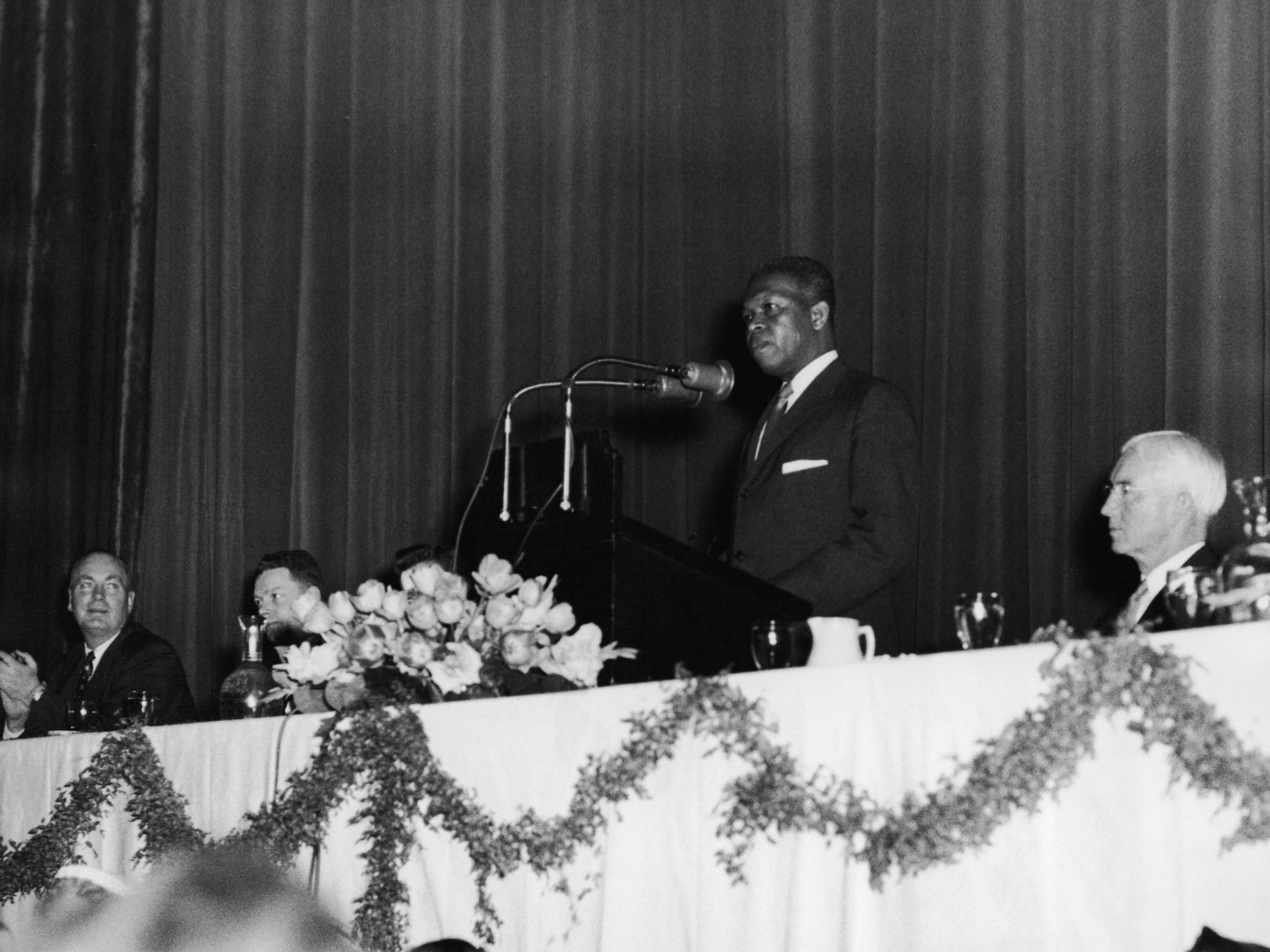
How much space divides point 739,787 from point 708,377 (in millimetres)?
1101

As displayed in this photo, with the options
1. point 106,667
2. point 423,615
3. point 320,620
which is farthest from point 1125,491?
point 106,667

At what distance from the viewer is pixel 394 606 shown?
2719 millimetres

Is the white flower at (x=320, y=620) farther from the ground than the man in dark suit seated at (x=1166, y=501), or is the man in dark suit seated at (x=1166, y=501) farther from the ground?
the man in dark suit seated at (x=1166, y=501)

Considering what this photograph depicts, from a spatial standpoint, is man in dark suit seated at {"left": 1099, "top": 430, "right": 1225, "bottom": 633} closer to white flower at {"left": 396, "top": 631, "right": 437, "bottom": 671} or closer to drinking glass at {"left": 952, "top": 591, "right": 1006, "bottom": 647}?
drinking glass at {"left": 952, "top": 591, "right": 1006, "bottom": 647}

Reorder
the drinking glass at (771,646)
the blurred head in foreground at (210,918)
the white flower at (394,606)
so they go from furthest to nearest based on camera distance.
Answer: the white flower at (394,606)
the drinking glass at (771,646)
the blurred head in foreground at (210,918)

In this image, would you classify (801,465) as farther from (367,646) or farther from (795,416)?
(367,646)

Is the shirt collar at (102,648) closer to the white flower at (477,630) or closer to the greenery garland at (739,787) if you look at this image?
the greenery garland at (739,787)

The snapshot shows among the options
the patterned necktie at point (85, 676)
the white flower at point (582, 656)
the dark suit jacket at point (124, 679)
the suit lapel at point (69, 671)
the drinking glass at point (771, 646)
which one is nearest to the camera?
the drinking glass at point (771, 646)

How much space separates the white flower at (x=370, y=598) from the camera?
2.71 meters

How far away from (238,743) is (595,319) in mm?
3579

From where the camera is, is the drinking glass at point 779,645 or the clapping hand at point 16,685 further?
the clapping hand at point 16,685

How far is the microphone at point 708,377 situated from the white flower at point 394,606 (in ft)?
2.12

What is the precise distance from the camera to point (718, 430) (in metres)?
5.85

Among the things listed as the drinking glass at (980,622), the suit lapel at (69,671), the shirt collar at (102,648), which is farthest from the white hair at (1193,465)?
the suit lapel at (69,671)
